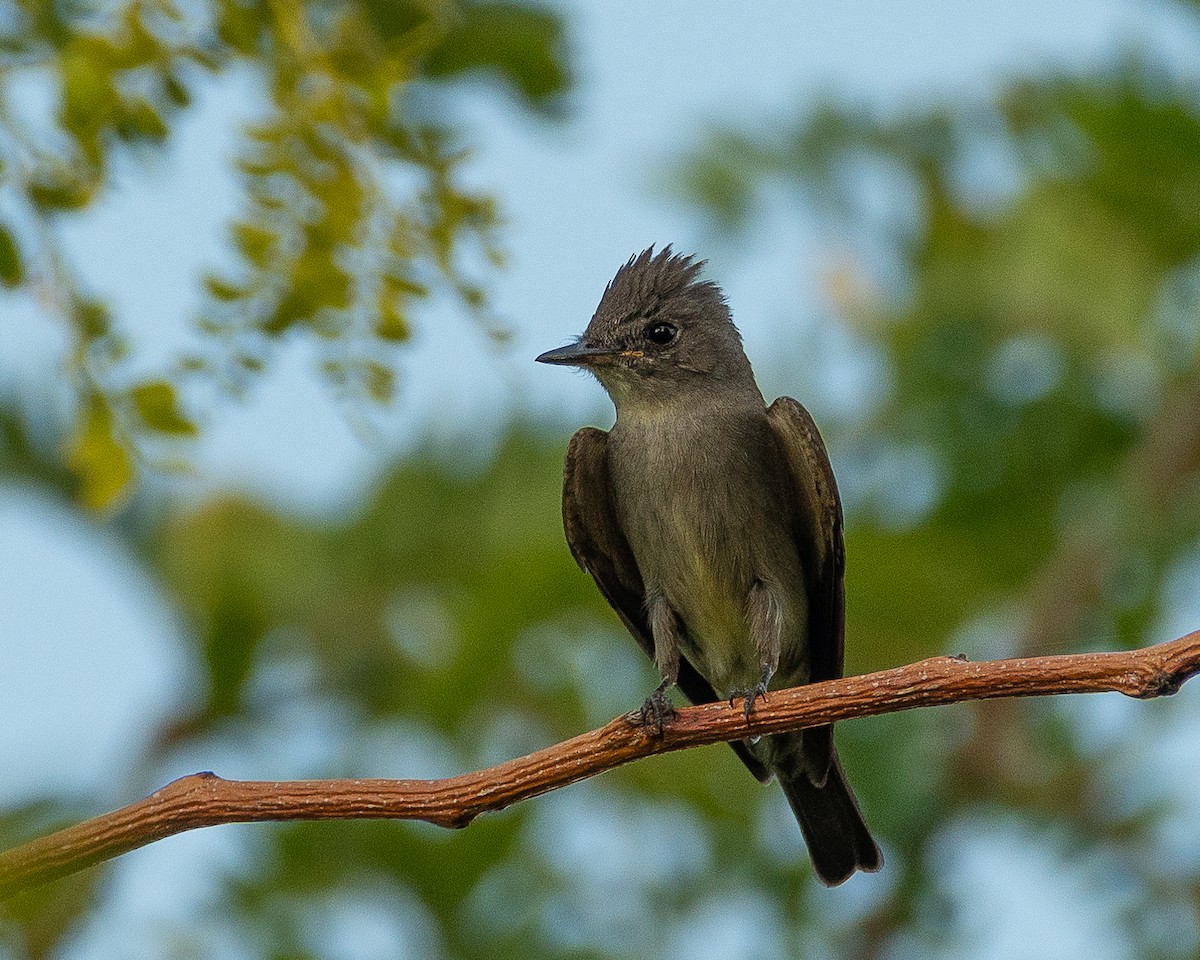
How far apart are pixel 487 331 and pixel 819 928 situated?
4.05 m

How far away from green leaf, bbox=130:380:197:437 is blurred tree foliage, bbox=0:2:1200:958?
3037 millimetres

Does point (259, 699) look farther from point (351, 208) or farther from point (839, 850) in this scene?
point (351, 208)

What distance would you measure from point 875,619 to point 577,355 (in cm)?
158

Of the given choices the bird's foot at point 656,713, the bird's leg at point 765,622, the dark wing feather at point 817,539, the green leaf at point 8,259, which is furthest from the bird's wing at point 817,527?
the green leaf at point 8,259

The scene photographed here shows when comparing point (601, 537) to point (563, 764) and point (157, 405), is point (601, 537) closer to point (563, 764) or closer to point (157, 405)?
point (563, 764)

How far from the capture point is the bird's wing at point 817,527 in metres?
5.46

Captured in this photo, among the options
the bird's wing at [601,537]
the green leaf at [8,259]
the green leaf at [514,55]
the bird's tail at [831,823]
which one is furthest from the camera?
the bird's wing at [601,537]

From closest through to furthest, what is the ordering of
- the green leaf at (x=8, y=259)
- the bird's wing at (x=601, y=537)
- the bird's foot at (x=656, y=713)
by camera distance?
the green leaf at (x=8, y=259), the bird's foot at (x=656, y=713), the bird's wing at (x=601, y=537)

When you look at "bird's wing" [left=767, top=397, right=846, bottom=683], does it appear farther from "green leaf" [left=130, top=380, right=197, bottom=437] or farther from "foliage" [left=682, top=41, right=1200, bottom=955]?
"green leaf" [left=130, top=380, right=197, bottom=437]

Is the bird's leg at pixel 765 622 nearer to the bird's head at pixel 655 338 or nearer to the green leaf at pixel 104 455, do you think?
the bird's head at pixel 655 338

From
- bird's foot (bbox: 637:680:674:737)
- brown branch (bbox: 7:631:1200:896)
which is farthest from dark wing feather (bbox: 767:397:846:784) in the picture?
brown branch (bbox: 7:631:1200:896)

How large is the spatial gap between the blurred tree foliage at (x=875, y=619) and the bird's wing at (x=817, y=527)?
0.65 meters

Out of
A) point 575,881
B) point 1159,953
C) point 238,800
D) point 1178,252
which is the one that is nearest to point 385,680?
point 575,881

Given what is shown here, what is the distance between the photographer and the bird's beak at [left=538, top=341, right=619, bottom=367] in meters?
5.75
